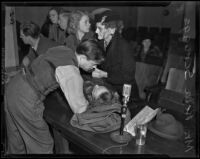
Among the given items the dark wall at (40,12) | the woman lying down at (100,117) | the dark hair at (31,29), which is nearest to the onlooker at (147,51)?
the dark wall at (40,12)

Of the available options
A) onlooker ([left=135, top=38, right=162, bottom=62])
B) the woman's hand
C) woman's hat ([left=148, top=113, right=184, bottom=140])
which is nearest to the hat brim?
woman's hat ([left=148, top=113, right=184, bottom=140])

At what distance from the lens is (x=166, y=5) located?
1109 mm

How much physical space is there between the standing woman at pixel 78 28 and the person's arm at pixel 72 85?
182 mm

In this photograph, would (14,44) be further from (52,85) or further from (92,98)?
(92,98)

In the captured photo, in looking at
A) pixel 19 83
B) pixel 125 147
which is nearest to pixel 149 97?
pixel 125 147

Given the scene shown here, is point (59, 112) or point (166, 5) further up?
point (166, 5)

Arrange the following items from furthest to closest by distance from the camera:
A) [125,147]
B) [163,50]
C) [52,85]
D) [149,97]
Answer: [163,50] < [149,97] < [52,85] < [125,147]

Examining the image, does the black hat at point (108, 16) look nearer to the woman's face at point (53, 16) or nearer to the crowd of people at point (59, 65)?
the crowd of people at point (59, 65)

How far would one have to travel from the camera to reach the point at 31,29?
1.16m

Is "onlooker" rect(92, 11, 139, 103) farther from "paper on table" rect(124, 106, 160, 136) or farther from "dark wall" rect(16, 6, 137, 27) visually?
"paper on table" rect(124, 106, 160, 136)

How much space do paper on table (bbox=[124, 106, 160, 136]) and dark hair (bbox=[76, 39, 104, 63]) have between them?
0.33m

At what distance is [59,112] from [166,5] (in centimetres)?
79

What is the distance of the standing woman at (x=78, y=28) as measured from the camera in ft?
3.67

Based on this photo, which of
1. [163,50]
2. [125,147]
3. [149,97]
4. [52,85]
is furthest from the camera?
[163,50]
